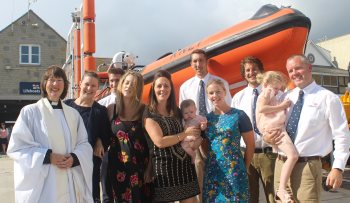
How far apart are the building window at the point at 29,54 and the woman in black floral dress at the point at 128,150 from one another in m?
20.4

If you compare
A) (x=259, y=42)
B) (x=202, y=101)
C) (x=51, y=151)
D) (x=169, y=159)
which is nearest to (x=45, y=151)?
(x=51, y=151)

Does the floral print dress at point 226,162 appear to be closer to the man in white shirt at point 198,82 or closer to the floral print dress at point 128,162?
the floral print dress at point 128,162

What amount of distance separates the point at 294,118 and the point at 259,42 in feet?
5.91

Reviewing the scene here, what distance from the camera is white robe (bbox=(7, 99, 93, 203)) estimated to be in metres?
2.60

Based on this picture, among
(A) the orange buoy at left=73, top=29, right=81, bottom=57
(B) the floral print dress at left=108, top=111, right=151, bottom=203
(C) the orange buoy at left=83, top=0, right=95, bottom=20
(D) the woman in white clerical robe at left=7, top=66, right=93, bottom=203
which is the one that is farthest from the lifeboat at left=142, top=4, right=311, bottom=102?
(A) the orange buoy at left=73, top=29, right=81, bottom=57

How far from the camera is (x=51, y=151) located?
267cm

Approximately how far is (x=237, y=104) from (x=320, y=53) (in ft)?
84.5

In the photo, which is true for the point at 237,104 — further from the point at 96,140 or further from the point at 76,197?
the point at 76,197

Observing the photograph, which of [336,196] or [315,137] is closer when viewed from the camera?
[315,137]

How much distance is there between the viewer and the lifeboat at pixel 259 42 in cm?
418

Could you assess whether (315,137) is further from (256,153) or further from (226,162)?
(256,153)

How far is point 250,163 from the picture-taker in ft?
10.6

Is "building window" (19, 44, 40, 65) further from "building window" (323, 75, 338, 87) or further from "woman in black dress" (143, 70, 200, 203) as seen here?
"woman in black dress" (143, 70, 200, 203)

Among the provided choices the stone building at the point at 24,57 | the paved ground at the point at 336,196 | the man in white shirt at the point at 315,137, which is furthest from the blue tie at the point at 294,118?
the stone building at the point at 24,57
